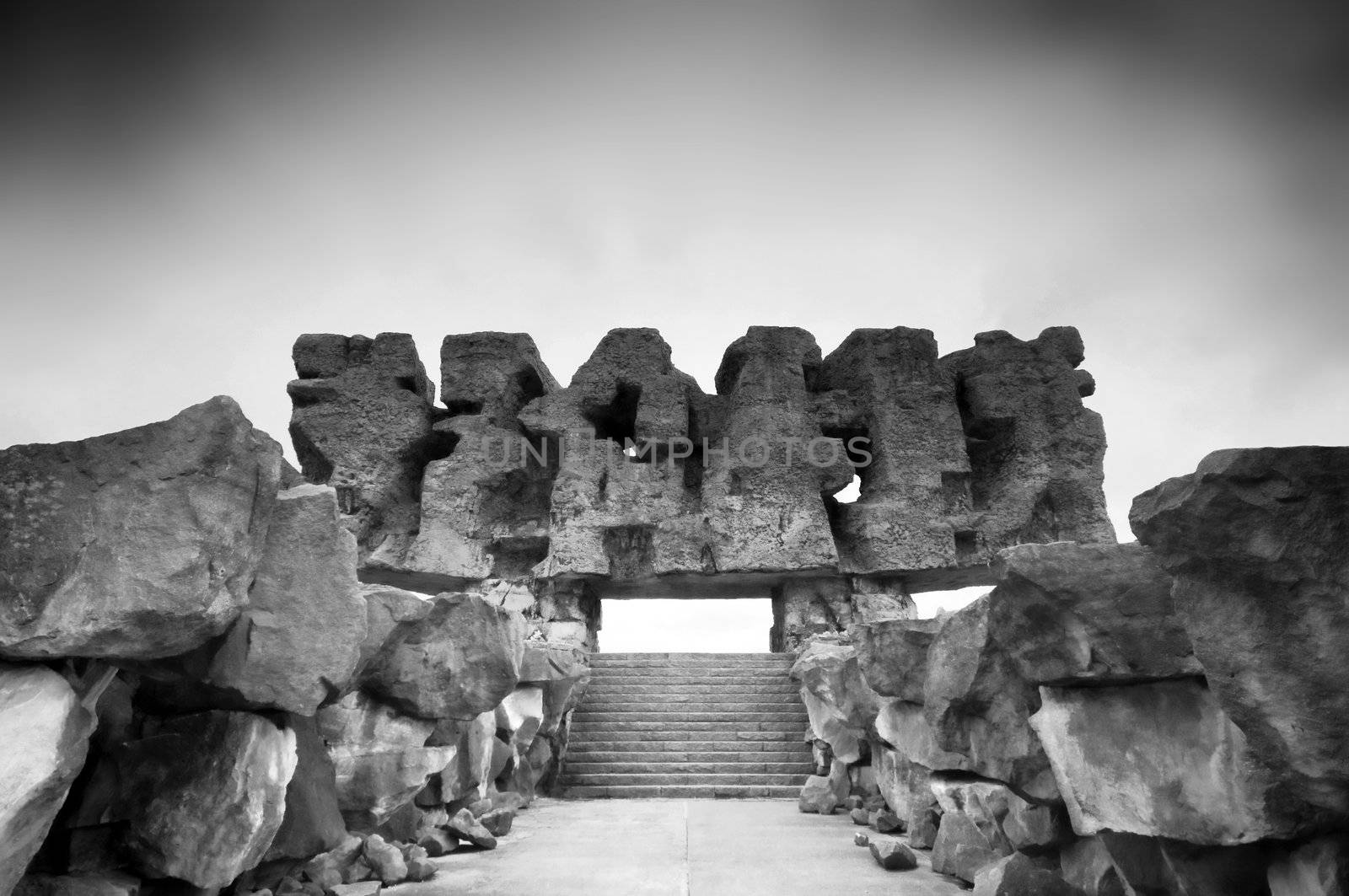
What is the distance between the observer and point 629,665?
11.8 metres

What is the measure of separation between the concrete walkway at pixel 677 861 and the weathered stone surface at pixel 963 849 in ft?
0.26

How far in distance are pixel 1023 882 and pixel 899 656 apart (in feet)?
5.34

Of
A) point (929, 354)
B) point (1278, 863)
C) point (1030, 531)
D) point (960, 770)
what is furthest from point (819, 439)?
point (1278, 863)

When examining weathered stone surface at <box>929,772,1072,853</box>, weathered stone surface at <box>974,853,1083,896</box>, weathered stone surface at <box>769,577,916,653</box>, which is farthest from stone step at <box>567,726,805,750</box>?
weathered stone surface at <box>974,853,1083,896</box>

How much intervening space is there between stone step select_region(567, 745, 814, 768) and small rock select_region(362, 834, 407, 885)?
16.2 feet

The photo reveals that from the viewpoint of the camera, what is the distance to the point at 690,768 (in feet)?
29.0

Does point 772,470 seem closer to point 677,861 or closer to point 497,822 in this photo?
point 497,822

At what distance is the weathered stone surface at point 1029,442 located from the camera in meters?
14.7

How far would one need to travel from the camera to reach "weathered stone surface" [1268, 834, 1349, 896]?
2.09 metres

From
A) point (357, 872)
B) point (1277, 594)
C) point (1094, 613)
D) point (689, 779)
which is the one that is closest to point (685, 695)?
point (689, 779)

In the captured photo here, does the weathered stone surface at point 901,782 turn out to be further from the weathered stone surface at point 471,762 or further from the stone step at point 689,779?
the weathered stone surface at point 471,762

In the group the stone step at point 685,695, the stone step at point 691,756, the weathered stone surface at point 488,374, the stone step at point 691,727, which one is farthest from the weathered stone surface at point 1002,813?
the weathered stone surface at point 488,374

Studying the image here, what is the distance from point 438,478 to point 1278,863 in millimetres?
13680

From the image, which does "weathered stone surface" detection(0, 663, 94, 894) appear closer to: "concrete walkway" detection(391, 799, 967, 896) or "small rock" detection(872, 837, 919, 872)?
"concrete walkway" detection(391, 799, 967, 896)
